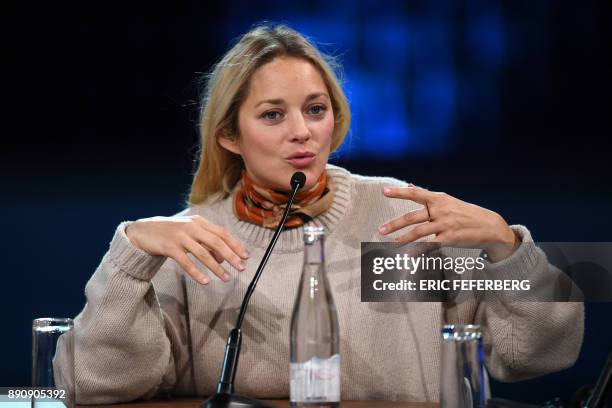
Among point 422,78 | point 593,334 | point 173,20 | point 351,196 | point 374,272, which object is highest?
point 173,20

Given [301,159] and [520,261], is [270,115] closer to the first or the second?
[301,159]

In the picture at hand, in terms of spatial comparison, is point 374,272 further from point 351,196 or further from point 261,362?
point 261,362

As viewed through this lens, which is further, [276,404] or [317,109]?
[317,109]

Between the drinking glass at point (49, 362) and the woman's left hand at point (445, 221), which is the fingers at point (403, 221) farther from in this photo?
the drinking glass at point (49, 362)

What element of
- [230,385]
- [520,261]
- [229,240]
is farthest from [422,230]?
[230,385]

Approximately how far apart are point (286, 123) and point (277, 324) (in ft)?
1.41

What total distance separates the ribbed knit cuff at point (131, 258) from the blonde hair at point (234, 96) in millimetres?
431

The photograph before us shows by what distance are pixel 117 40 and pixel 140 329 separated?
135 centimetres

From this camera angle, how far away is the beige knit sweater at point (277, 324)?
1756 mm

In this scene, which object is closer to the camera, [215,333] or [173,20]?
[215,333]

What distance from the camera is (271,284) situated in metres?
2.01

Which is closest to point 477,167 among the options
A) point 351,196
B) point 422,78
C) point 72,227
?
point 422,78

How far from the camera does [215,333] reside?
6.56 ft

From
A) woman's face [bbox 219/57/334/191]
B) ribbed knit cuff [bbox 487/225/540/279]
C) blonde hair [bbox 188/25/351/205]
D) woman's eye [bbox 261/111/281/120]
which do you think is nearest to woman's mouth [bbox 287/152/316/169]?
woman's face [bbox 219/57/334/191]
